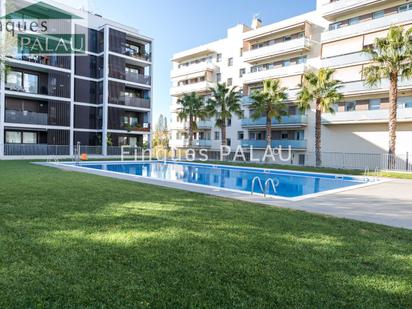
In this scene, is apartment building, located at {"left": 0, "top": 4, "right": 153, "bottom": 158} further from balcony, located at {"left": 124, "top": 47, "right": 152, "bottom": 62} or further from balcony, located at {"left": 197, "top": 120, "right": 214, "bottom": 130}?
balcony, located at {"left": 197, "top": 120, "right": 214, "bottom": 130}

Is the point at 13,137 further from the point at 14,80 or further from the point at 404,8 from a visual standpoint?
the point at 404,8

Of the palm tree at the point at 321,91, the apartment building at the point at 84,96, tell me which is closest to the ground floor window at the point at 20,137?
the apartment building at the point at 84,96

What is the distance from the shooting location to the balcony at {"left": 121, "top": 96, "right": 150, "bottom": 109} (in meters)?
36.9

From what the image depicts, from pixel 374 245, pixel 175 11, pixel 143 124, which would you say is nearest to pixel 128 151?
pixel 143 124

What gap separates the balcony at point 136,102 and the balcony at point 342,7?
74.1ft

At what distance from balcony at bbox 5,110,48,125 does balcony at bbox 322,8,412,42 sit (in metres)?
29.1

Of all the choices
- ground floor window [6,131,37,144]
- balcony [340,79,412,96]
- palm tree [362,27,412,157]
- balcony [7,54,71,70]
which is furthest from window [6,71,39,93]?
palm tree [362,27,412,157]

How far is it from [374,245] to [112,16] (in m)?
42.2

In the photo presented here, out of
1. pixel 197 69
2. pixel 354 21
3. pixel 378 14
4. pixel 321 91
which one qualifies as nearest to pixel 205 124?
pixel 197 69

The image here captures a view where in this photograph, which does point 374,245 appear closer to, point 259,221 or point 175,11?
point 259,221

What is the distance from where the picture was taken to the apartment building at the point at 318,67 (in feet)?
86.6

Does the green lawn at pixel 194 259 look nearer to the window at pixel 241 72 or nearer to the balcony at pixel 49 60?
the balcony at pixel 49 60

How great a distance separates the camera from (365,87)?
26484mm

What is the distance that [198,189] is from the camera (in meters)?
11.7
